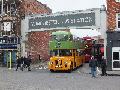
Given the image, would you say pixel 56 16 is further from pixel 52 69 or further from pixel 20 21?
pixel 52 69

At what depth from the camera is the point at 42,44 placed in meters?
68.8

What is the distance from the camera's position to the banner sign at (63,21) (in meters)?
50.7

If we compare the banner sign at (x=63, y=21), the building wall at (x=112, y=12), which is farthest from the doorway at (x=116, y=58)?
the banner sign at (x=63, y=21)

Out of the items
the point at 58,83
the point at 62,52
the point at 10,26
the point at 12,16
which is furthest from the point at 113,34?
the point at 58,83

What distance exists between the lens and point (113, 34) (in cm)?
4725

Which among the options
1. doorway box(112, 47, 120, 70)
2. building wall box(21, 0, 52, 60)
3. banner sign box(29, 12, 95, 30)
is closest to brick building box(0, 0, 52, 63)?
building wall box(21, 0, 52, 60)

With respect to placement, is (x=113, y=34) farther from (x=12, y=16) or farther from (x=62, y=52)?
(x=12, y=16)

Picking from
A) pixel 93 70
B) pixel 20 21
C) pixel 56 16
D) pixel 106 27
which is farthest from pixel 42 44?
pixel 93 70

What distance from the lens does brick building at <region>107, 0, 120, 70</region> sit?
46.8 meters

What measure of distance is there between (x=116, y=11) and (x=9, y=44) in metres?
15.7

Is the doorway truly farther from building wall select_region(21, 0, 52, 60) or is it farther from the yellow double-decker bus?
building wall select_region(21, 0, 52, 60)

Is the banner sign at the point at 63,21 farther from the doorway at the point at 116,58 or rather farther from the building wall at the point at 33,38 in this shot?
the doorway at the point at 116,58

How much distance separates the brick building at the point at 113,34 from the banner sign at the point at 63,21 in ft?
9.27

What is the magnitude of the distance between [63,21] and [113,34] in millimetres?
7875
